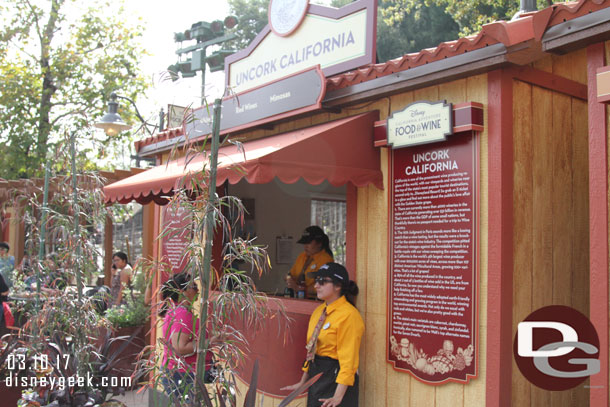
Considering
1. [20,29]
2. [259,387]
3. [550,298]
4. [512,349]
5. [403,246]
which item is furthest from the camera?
[20,29]

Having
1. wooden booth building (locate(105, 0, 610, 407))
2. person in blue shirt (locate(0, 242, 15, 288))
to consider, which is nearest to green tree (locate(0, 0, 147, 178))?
person in blue shirt (locate(0, 242, 15, 288))

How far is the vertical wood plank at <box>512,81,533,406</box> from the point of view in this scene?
409 cm

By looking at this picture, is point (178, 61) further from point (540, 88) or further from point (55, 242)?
point (540, 88)

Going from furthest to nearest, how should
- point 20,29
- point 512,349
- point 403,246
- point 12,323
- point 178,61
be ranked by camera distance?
point 20,29 < point 178,61 < point 12,323 < point 403,246 < point 512,349

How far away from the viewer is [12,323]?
8.16 m

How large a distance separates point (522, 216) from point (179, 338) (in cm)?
242

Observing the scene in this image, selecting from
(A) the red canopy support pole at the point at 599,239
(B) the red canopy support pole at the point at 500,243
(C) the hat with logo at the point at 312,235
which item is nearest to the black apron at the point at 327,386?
(B) the red canopy support pole at the point at 500,243

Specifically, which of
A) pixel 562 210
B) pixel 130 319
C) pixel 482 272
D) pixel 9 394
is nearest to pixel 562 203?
pixel 562 210

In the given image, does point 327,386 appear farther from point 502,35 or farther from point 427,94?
point 502,35

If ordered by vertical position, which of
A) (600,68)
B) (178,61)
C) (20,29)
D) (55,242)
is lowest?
(55,242)

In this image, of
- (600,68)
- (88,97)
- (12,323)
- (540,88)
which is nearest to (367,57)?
(540,88)

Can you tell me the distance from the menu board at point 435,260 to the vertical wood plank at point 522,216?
27 cm

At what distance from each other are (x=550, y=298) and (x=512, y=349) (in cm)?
57

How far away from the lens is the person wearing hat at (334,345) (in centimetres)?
434
